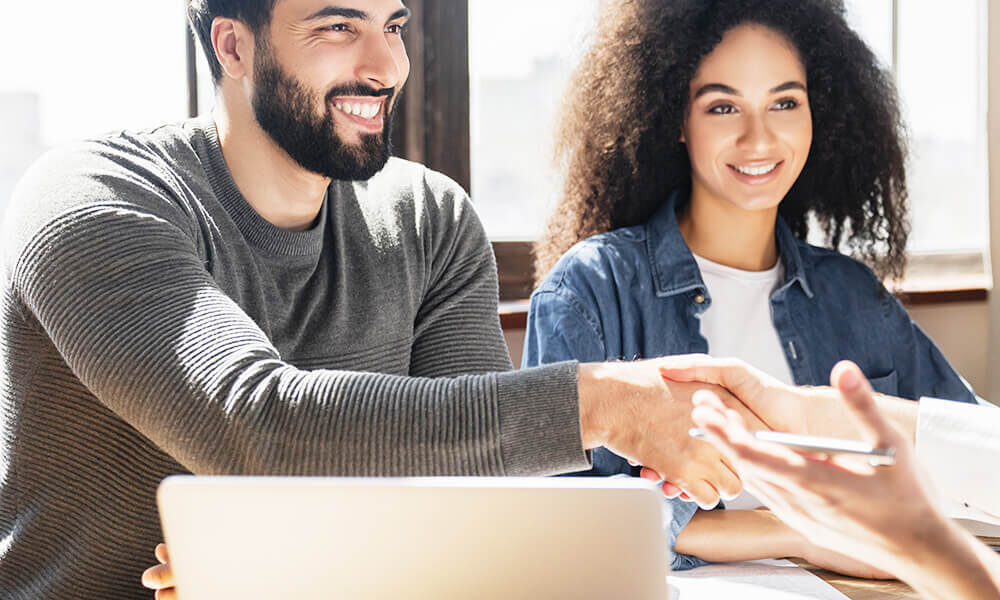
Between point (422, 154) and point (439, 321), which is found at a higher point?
point (422, 154)

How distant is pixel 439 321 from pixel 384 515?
842mm

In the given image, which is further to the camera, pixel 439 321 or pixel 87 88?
pixel 87 88

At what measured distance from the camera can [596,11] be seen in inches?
75.3

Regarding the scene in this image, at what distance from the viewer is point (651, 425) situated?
975 millimetres

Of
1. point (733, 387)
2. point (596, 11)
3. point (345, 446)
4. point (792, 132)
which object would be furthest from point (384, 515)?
point (596, 11)

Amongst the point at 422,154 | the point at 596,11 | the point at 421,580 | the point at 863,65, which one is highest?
the point at 596,11

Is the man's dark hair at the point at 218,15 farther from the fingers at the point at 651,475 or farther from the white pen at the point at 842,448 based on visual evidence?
the white pen at the point at 842,448

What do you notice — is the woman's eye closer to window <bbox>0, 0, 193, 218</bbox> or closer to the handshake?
the handshake

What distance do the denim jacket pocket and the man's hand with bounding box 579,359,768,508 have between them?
2.51 feet

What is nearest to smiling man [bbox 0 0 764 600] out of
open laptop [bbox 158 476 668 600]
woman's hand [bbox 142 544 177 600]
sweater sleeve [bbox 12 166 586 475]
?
sweater sleeve [bbox 12 166 586 475]

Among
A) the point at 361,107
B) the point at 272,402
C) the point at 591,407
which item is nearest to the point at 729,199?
the point at 361,107

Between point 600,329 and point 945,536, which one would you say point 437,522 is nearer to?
point 945,536

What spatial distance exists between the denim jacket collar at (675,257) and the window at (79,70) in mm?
991

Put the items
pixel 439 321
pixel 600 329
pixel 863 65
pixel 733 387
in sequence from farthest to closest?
pixel 863 65 → pixel 600 329 → pixel 439 321 → pixel 733 387
